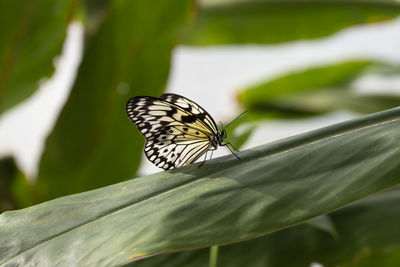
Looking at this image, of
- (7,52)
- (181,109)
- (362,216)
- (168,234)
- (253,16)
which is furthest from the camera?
(253,16)

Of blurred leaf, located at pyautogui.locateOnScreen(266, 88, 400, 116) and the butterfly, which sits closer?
the butterfly

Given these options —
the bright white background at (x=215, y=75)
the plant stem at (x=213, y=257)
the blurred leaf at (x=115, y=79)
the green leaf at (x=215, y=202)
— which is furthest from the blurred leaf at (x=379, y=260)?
the bright white background at (x=215, y=75)

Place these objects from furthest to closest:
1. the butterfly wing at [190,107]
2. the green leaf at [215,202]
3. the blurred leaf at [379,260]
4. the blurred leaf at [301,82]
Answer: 1. the blurred leaf at [301,82]
2. the blurred leaf at [379,260]
3. the butterfly wing at [190,107]
4. the green leaf at [215,202]

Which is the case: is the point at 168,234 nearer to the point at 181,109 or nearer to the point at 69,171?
the point at 181,109

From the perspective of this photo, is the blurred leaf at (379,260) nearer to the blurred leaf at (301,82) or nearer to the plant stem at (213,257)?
the plant stem at (213,257)

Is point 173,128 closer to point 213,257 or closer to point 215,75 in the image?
point 213,257

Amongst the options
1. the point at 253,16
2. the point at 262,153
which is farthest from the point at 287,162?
the point at 253,16

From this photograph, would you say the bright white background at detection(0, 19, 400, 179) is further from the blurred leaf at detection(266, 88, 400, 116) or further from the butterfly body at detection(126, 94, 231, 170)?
the butterfly body at detection(126, 94, 231, 170)

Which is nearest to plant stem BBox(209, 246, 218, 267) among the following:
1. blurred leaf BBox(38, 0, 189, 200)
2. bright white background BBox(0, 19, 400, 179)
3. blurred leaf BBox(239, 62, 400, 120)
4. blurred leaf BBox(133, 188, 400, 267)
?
blurred leaf BBox(133, 188, 400, 267)
